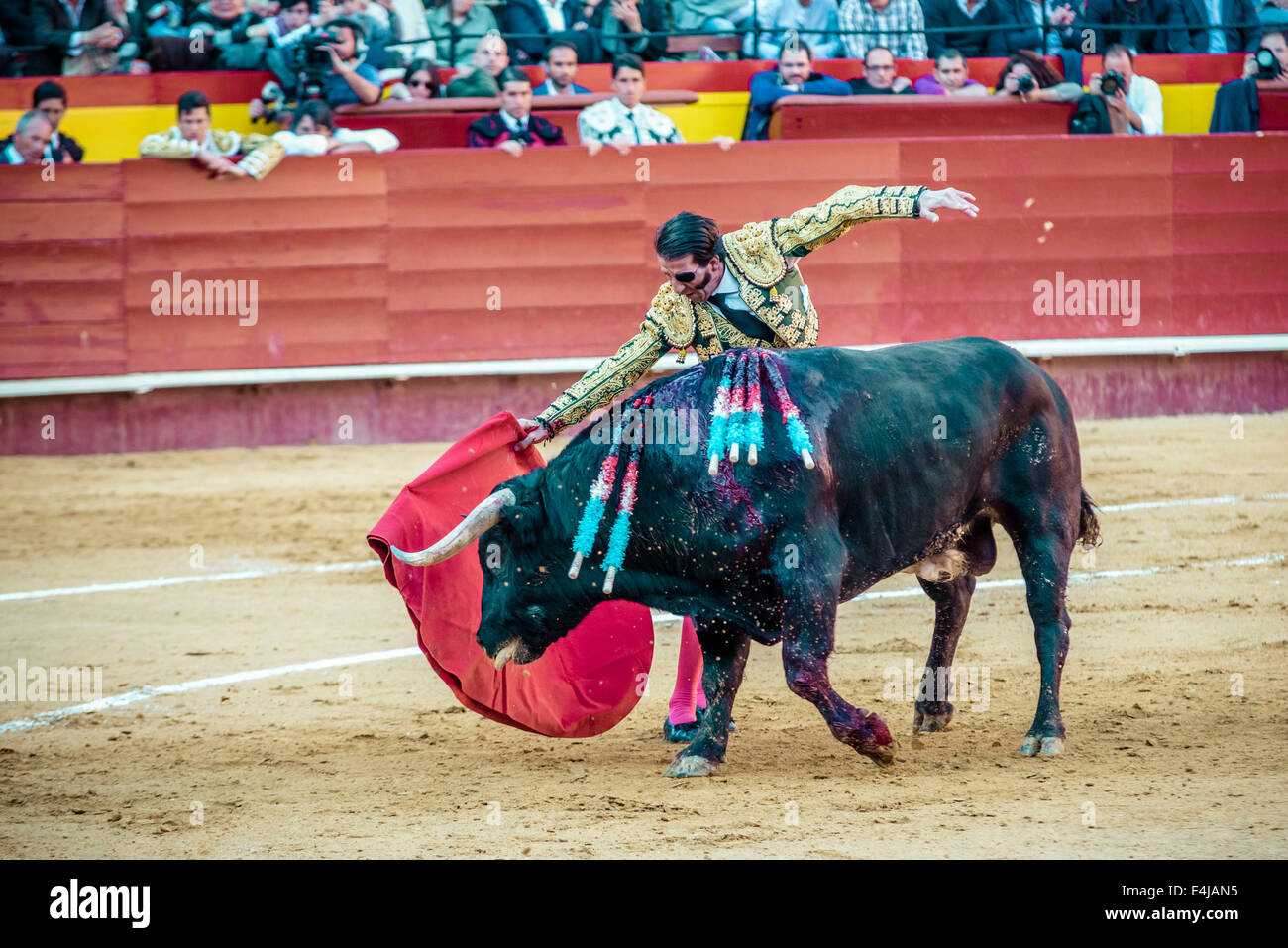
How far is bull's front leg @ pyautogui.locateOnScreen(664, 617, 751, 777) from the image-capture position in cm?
342

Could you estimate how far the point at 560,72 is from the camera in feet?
27.7

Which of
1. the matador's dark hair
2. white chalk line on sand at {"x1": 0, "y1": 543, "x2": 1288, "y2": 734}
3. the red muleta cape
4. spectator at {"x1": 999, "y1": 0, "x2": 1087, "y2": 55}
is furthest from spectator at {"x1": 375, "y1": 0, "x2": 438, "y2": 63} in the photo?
the matador's dark hair

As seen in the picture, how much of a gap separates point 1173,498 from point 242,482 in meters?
4.20

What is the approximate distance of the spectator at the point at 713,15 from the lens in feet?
30.1

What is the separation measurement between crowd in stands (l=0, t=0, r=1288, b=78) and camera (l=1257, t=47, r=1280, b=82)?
0.18m

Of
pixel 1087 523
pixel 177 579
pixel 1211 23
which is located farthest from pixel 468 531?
pixel 1211 23

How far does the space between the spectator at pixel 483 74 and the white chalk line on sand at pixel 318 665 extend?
435 cm

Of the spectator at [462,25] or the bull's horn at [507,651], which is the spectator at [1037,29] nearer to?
the spectator at [462,25]

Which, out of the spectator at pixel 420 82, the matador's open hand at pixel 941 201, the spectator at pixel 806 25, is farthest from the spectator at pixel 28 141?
the matador's open hand at pixel 941 201

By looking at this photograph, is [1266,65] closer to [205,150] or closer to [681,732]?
[205,150]

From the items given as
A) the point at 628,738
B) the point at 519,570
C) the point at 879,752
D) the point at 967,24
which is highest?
the point at 967,24

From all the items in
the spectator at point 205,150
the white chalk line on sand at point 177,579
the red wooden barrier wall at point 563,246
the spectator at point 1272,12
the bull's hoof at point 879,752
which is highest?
the spectator at point 1272,12

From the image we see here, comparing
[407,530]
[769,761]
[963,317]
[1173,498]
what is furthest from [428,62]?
[769,761]

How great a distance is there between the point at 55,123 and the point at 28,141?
17 centimetres
